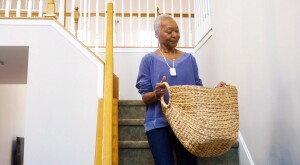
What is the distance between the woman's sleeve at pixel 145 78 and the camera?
1544mm

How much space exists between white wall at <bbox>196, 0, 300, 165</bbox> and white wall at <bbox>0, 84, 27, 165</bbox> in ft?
17.1

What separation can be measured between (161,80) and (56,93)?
2.01m

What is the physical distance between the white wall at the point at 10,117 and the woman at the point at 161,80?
5718 millimetres

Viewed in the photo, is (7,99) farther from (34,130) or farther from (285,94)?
(285,94)

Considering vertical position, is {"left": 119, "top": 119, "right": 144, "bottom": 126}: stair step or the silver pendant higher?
the silver pendant

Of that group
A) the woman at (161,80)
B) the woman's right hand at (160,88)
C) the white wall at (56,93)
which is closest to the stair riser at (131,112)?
→ the white wall at (56,93)

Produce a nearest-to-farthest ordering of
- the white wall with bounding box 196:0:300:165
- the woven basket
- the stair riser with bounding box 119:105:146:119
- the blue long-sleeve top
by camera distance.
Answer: the woven basket, the blue long-sleeve top, the white wall with bounding box 196:0:300:165, the stair riser with bounding box 119:105:146:119

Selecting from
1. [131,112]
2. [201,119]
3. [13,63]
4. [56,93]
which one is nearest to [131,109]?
[131,112]

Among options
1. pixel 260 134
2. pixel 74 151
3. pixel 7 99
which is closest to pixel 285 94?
pixel 260 134

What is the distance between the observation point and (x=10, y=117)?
700 cm

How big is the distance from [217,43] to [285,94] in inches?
57.1

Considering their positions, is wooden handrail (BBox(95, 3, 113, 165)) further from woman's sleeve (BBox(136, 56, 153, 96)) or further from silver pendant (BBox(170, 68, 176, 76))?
silver pendant (BBox(170, 68, 176, 76))

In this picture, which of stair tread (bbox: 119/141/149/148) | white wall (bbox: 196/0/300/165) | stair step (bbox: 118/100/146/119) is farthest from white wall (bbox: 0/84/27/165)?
white wall (bbox: 196/0/300/165)

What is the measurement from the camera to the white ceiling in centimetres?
355
